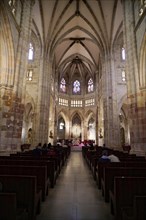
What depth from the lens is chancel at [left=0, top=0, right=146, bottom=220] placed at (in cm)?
446

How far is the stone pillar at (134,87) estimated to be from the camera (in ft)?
34.2

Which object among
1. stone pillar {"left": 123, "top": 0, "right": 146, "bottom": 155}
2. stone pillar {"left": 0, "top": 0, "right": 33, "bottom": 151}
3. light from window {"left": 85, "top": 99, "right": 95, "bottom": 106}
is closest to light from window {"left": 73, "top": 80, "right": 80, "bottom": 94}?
light from window {"left": 85, "top": 99, "right": 95, "bottom": 106}

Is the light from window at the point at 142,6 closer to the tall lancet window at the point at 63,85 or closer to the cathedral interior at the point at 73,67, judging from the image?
the cathedral interior at the point at 73,67

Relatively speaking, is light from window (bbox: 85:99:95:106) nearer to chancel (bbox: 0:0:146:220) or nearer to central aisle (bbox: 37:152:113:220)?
chancel (bbox: 0:0:146:220)

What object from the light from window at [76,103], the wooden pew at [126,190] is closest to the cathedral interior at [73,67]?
the light from window at [76,103]

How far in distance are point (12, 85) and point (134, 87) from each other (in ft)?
27.5

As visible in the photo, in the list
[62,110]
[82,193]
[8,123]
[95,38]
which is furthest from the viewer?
[62,110]

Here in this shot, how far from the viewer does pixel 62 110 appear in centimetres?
4216

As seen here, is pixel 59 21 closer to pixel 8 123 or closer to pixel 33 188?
pixel 8 123

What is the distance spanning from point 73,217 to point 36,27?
72.1 ft

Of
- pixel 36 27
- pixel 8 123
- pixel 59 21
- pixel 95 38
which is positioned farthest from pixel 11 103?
pixel 95 38

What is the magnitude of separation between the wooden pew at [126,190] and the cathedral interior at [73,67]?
24.7 feet

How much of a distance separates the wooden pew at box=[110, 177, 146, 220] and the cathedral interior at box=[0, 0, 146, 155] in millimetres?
7531

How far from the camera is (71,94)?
44.2 m
